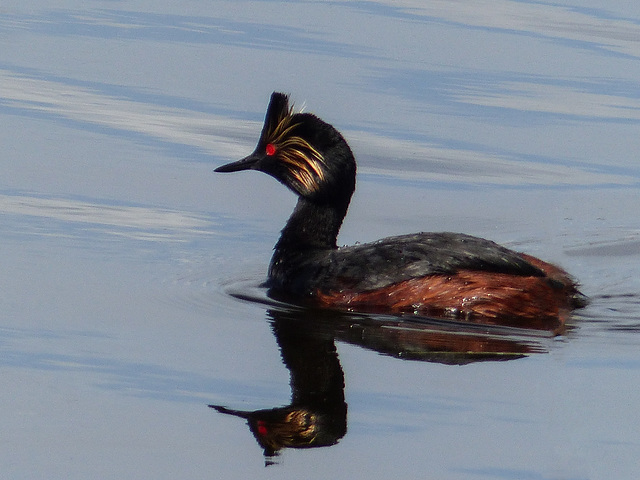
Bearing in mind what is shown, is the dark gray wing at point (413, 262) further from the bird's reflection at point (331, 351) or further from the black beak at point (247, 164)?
the black beak at point (247, 164)

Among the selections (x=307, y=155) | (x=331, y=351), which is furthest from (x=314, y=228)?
(x=331, y=351)

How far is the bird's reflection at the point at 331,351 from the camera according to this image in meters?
6.46

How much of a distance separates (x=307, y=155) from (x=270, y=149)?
0.39 meters

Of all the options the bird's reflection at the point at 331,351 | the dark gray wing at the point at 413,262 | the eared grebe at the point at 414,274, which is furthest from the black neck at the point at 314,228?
the bird's reflection at the point at 331,351

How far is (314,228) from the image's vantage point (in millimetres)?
9812

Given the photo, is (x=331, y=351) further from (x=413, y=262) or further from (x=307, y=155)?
(x=307, y=155)

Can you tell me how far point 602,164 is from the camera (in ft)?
45.6

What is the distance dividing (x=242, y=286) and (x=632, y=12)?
16770 mm

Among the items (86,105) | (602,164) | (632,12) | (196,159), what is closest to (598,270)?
(602,164)

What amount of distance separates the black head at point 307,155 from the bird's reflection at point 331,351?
1300 mm

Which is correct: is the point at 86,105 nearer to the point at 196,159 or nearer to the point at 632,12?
the point at 196,159

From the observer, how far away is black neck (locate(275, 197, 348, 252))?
9781mm

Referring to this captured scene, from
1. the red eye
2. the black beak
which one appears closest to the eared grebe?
the red eye

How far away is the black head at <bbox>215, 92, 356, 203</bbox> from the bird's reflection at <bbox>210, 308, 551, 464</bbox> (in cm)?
130
